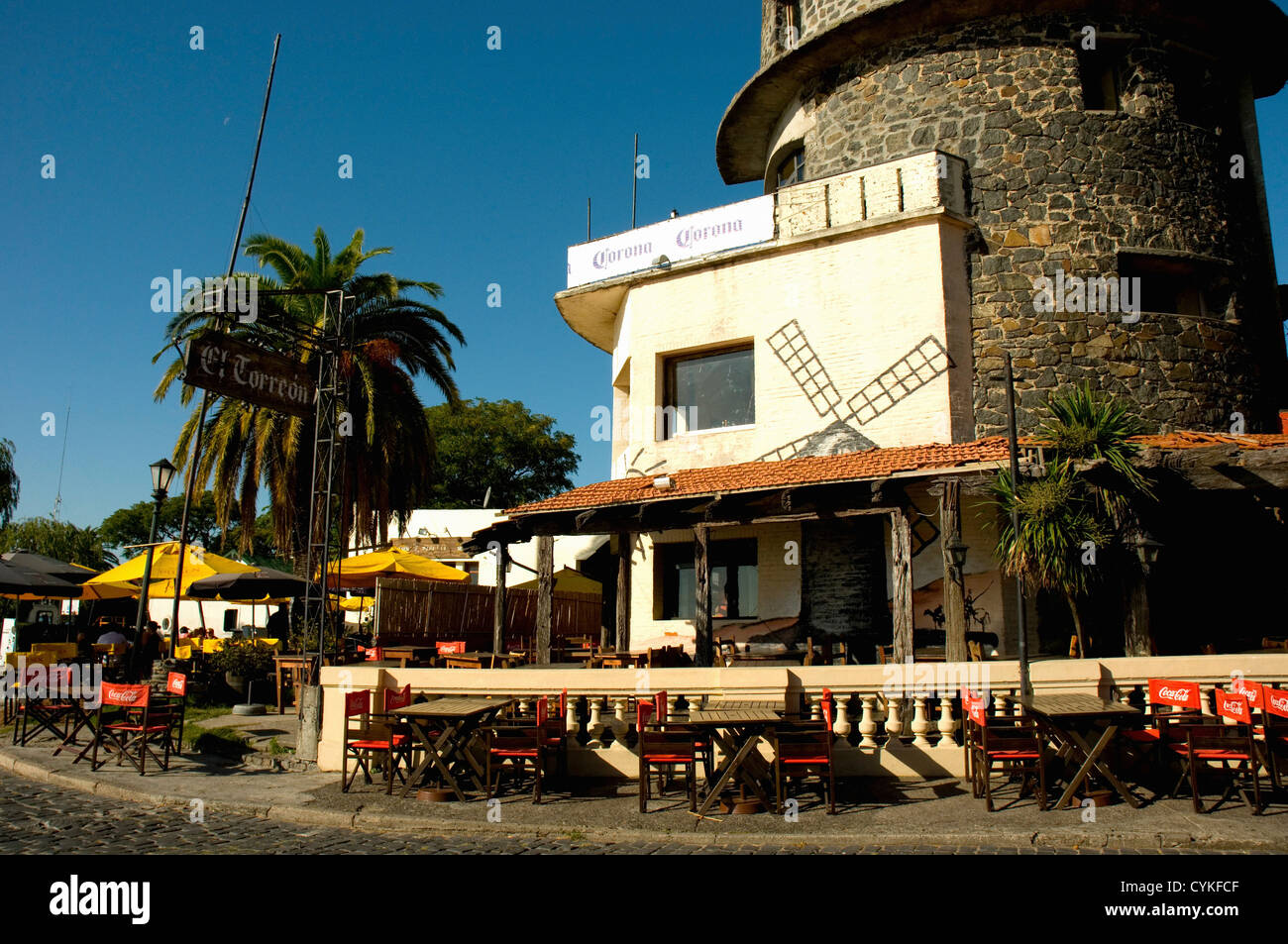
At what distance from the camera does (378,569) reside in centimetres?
2002

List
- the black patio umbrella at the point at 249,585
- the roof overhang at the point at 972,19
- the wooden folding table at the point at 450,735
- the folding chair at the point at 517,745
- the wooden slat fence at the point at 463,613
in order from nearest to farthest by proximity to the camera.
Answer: the wooden folding table at the point at 450,735, the folding chair at the point at 517,745, the roof overhang at the point at 972,19, the black patio umbrella at the point at 249,585, the wooden slat fence at the point at 463,613

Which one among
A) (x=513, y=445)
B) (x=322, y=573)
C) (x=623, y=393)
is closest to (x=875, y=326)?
(x=623, y=393)

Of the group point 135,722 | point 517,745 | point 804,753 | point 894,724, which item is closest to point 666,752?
point 804,753

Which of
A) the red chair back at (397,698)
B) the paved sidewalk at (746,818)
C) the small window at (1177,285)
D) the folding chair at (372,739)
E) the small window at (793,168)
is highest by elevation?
the small window at (793,168)

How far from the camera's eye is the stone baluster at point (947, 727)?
9656 millimetres

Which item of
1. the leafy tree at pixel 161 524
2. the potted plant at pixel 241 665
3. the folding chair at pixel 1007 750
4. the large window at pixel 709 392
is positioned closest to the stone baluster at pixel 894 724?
the folding chair at pixel 1007 750

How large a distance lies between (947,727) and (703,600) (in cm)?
474

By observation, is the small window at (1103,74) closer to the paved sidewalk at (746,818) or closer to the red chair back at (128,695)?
the paved sidewalk at (746,818)

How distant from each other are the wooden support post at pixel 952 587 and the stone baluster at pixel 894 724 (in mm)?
1627

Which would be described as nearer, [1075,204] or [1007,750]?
[1007,750]

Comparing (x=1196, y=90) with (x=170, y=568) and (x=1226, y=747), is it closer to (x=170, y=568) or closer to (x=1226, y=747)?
(x=1226, y=747)
